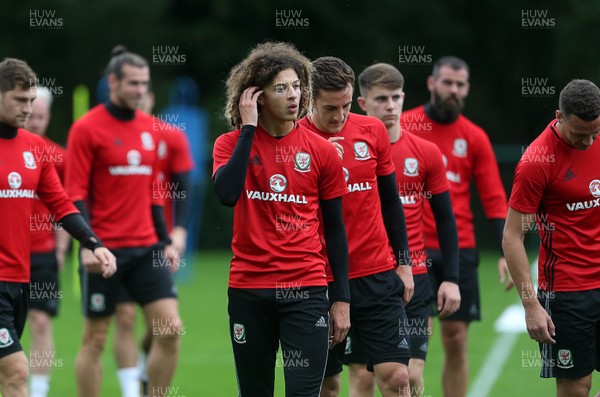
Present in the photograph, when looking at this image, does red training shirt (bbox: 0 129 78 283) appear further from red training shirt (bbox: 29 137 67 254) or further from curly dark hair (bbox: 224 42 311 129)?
red training shirt (bbox: 29 137 67 254)

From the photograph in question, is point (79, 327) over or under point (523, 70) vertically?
under

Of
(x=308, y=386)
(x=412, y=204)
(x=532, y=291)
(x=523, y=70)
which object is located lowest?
(x=308, y=386)

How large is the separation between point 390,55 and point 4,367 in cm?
1915

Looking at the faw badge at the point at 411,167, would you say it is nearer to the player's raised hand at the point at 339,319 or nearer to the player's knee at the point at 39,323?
the player's raised hand at the point at 339,319

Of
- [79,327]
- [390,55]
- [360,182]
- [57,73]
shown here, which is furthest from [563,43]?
[360,182]

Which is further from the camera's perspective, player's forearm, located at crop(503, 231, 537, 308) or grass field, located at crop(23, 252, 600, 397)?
grass field, located at crop(23, 252, 600, 397)

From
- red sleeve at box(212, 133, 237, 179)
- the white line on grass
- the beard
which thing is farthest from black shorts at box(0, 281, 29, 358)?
the white line on grass

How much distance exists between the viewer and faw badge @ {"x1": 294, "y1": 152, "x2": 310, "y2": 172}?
609 cm

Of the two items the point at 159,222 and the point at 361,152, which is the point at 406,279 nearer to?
the point at 361,152

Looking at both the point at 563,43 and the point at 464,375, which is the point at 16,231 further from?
the point at 563,43

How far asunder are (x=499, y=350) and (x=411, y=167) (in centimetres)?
534

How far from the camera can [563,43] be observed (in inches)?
963

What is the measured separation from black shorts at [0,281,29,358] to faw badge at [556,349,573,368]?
337 centimetres

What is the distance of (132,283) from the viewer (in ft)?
29.5
